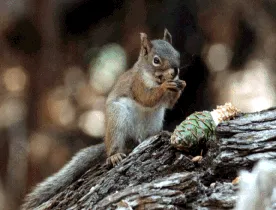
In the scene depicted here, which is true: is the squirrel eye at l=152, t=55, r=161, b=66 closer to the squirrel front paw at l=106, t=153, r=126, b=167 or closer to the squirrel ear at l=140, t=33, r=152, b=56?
the squirrel ear at l=140, t=33, r=152, b=56

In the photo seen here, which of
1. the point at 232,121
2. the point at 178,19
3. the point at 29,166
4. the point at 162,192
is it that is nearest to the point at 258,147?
the point at 232,121

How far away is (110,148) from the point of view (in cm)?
245

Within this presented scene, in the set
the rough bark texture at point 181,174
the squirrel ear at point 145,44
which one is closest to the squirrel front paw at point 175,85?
the squirrel ear at point 145,44

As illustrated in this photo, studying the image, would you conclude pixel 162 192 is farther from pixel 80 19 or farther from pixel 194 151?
pixel 80 19

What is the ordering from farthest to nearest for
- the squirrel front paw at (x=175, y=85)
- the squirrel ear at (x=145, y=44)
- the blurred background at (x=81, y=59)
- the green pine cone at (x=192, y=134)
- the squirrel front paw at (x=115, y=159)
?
the blurred background at (x=81, y=59)
the squirrel ear at (x=145, y=44)
the squirrel front paw at (x=175, y=85)
the squirrel front paw at (x=115, y=159)
the green pine cone at (x=192, y=134)

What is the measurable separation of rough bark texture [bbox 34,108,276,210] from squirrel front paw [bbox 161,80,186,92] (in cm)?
44

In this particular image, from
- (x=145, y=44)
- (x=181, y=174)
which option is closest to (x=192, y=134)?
(x=181, y=174)

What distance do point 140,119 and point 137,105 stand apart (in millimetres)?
73

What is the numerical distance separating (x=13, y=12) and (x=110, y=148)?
5.83 feet

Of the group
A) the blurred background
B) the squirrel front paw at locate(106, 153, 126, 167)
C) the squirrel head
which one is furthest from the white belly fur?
the blurred background

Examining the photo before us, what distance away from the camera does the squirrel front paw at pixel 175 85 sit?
2.39 meters

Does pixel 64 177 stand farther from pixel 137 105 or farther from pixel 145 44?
pixel 145 44

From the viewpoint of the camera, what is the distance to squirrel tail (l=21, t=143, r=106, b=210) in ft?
7.44

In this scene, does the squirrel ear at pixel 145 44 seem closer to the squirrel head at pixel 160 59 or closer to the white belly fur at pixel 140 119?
the squirrel head at pixel 160 59
